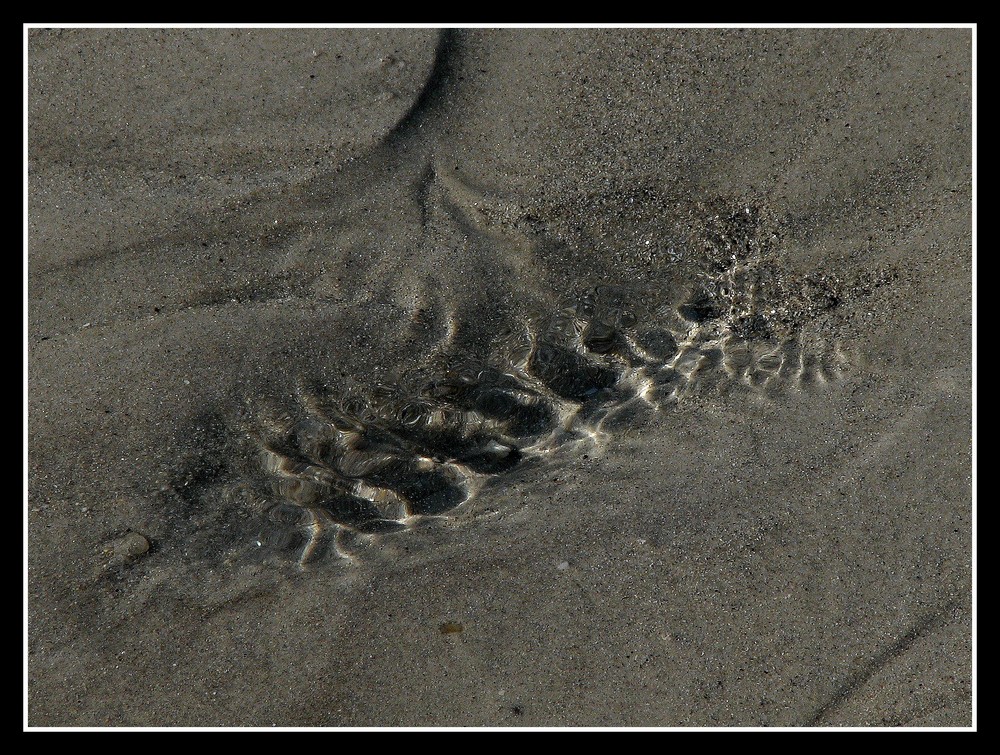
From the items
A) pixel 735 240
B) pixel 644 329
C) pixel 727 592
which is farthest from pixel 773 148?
pixel 727 592

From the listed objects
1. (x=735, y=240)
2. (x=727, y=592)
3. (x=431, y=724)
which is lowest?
(x=431, y=724)

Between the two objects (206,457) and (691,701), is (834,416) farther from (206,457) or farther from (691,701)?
(206,457)

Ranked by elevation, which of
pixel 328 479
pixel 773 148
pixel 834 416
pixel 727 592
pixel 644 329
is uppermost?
pixel 773 148

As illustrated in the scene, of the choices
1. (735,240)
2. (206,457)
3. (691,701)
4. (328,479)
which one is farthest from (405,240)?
(691,701)

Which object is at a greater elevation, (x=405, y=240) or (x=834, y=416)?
(x=405, y=240)

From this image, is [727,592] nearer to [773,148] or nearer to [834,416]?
[834,416]

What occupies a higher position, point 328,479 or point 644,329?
point 644,329
